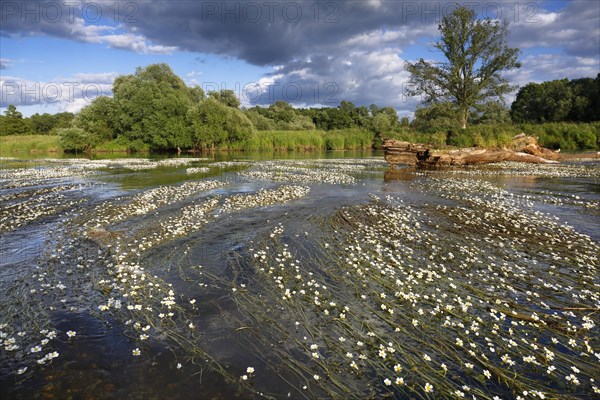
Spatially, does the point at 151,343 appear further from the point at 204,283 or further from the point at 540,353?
the point at 540,353

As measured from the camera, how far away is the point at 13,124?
116875mm

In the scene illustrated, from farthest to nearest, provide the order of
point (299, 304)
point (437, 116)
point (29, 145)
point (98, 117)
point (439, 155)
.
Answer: point (29, 145) → point (98, 117) → point (437, 116) → point (439, 155) → point (299, 304)

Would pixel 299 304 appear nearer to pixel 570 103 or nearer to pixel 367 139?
pixel 367 139

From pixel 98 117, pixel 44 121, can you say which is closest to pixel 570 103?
pixel 98 117

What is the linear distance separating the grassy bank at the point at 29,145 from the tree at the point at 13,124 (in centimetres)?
2707

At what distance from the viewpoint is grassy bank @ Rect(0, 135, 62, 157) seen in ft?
256

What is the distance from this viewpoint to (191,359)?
549 cm

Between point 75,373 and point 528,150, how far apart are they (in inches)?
1936

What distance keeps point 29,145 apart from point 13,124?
47626 mm

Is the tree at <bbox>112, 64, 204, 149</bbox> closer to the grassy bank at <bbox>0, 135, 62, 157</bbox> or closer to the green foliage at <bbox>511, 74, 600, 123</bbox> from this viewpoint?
the grassy bank at <bbox>0, 135, 62, 157</bbox>

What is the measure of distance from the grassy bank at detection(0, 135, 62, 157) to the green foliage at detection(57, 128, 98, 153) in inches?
296

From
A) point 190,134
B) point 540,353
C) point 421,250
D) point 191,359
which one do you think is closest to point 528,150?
point 421,250

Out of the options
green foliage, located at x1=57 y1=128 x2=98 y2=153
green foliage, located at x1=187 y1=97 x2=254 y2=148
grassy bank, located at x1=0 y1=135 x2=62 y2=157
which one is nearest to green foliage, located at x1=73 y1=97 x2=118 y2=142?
green foliage, located at x1=57 y1=128 x2=98 y2=153

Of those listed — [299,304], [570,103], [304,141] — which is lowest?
[299,304]
